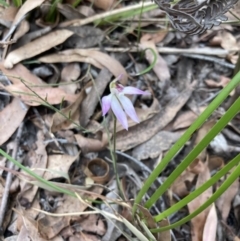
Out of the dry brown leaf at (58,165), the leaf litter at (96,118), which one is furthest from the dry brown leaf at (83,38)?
the dry brown leaf at (58,165)

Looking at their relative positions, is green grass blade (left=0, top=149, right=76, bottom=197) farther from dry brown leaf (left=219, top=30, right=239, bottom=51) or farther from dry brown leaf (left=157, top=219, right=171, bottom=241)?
dry brown leaf (left=219, top=30, right=239, bottom=51)

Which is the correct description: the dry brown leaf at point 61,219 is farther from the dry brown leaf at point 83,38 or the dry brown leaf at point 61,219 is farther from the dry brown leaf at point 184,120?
the dry brown leaf at point 83,38

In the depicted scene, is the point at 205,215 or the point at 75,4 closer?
the point at 205,215

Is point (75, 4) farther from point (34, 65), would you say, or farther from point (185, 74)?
point (185, 74)

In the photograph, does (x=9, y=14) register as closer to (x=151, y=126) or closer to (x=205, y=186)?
(x=151, y=126)

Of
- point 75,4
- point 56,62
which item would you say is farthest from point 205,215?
point 75,4

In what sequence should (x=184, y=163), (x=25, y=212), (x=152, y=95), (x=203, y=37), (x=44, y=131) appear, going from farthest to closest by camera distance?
(x=203, y=37) → (x=152, y=95) → (x=44, y=131) → (x=25, y=212) → (x=184, y=163)

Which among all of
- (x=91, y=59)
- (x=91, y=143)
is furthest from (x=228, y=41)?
(x=91, y=143)
